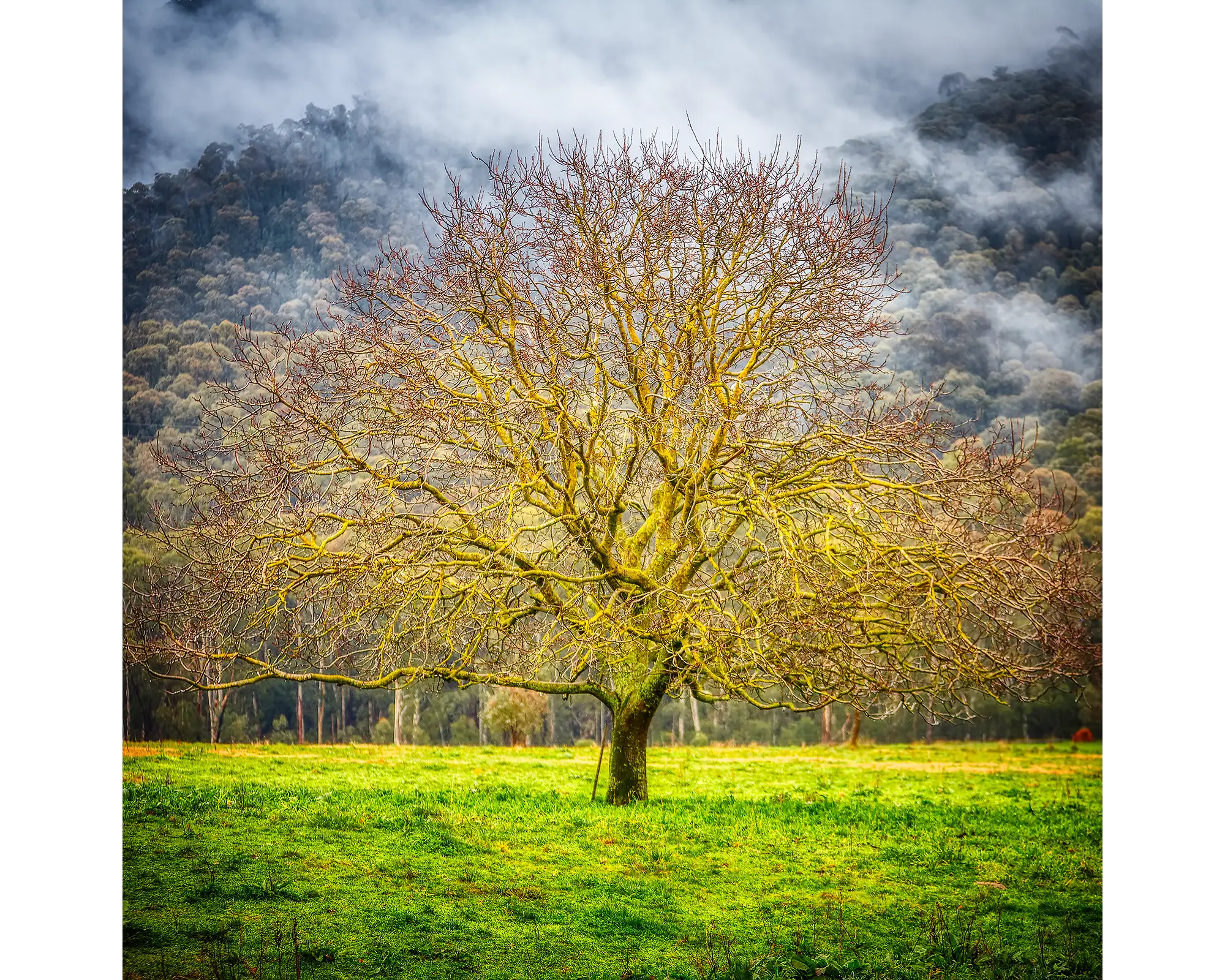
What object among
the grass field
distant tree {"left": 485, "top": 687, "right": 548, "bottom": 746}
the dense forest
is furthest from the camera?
distant tree {"left": 485, "top": 687, "right": 548, "bottom": 746}

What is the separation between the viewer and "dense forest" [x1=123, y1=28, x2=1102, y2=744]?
19.4 ft

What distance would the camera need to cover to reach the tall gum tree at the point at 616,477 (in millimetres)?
5316

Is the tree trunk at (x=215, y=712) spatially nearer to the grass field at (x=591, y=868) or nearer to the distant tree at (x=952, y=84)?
the grass field at (x=591, y=868)

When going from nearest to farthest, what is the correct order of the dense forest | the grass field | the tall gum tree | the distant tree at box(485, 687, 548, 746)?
the grass field, the tall gum tree, the dense forest, the distant tree at box(485, 687, 548, 746)

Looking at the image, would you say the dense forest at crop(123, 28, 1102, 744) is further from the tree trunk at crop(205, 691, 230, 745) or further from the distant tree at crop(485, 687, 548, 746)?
the distant tree at crop(485, 687, 548, 746)

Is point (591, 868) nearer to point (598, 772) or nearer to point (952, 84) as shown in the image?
point (598, 772)

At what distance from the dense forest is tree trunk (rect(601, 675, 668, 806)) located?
135 centimetres

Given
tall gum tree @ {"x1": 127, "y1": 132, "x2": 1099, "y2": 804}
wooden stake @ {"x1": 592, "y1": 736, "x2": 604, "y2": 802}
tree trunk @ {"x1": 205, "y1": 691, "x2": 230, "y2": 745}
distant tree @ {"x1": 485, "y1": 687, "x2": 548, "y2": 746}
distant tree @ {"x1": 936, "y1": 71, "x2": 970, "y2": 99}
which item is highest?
distant tree @ {"x1": 936, "y1": 71, "x2": 970, "y2": 99}

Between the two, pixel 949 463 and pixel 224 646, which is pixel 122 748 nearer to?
pixel 224 646

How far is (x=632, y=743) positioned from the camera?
606 centimetres

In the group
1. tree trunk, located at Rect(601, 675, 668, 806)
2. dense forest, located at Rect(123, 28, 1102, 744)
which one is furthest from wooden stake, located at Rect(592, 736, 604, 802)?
dense forest, located at Rect(123, 28, 1102, 744)

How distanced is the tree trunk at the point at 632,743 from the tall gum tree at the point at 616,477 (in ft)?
0.06

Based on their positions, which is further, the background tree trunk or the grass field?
the background tree trunk
